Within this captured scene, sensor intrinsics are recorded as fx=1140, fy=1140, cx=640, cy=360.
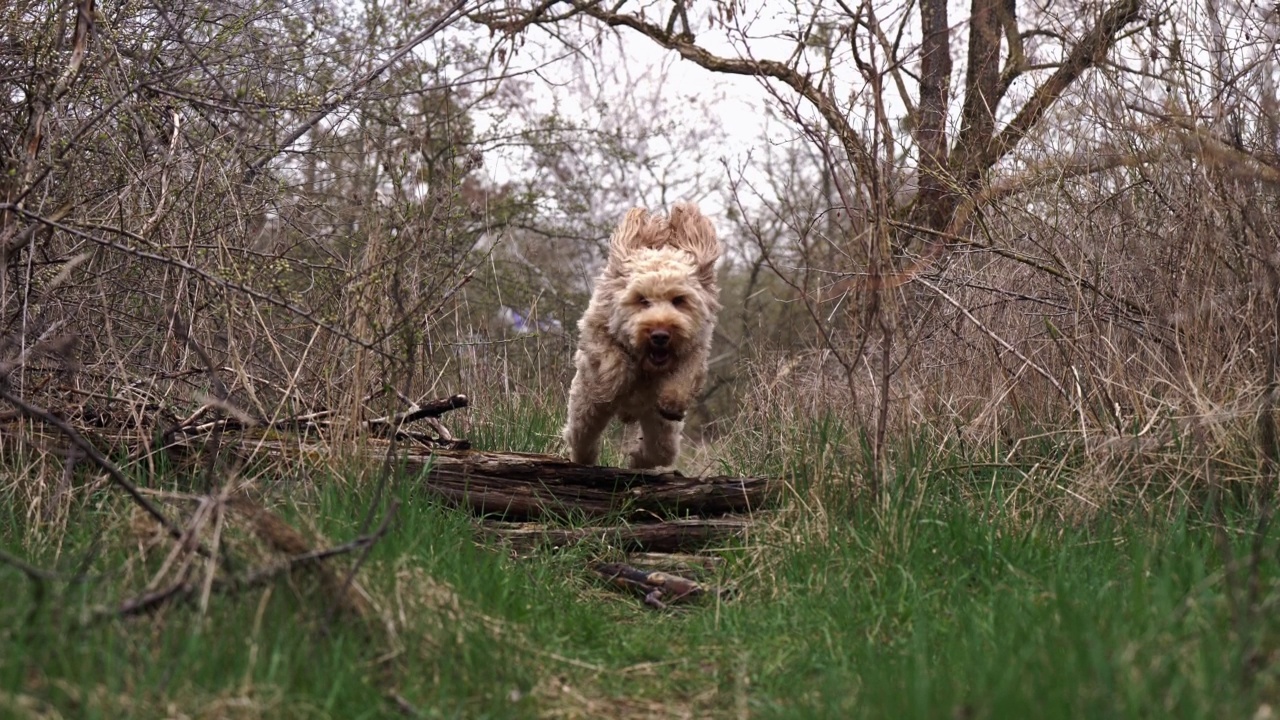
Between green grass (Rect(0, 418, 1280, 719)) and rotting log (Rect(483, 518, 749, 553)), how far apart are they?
172mm

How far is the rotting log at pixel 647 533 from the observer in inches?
209

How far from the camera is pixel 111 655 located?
9.43 feet

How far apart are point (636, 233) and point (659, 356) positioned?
1.11 meters

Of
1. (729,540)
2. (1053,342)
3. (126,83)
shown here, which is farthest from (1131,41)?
(126,83)

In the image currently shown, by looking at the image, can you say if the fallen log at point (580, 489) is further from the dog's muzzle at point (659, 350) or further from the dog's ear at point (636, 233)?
the dog's ear at point (636, 233)

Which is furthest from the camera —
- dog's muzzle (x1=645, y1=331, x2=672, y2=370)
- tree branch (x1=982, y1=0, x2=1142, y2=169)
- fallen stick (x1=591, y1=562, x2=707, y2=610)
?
dog's muzzle (x1=645, y1=331, x2=672, y2=370)

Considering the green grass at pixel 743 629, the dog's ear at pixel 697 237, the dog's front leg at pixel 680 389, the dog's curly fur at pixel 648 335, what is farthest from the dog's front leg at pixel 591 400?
the green grass at pixel 743 629

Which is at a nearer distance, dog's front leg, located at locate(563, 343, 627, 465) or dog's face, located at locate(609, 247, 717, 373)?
dog's face, located at locate(609, 247, 717, 373)

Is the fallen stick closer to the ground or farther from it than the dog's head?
closer to the ground

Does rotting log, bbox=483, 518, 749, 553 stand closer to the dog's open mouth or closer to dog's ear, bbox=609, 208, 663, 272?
the dog's open mouth

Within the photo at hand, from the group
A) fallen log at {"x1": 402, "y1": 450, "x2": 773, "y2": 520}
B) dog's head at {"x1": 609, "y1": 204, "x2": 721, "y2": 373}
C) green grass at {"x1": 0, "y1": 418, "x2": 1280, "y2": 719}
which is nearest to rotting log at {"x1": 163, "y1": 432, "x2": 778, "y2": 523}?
fallen log at {"x1": 402, "y1": 450, "x2": 773, "y2": 520}

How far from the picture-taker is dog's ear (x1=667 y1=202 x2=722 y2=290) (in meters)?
6.80

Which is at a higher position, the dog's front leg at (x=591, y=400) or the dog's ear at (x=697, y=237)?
the dog's ear at (x=697, y=237)

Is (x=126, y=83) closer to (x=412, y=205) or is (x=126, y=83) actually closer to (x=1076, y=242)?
(x=412, y=205)
